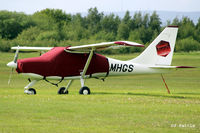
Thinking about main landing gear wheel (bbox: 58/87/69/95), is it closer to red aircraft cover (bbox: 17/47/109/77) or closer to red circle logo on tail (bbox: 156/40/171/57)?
red aircraft cover (bbox: 17/47/109/77)

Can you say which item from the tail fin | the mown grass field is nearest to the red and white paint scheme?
the tail fin

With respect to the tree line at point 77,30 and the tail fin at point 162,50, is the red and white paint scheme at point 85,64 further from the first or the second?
the tree line at point 77,30

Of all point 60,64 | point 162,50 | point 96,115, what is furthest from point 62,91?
point 96,115

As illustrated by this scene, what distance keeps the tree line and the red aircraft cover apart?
46.6 metres

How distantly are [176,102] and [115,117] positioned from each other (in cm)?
465

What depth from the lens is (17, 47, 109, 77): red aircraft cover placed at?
62.8 feet

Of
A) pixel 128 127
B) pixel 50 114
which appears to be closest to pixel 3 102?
pixel 50 114

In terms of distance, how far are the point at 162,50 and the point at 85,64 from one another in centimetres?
358

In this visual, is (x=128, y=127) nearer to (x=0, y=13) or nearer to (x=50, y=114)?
(x=50, y=114)

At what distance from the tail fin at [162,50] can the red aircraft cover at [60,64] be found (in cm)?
197

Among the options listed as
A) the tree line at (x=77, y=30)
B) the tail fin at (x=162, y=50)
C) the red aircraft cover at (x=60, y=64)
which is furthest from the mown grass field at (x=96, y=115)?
the tree line at (x=77, y=30)

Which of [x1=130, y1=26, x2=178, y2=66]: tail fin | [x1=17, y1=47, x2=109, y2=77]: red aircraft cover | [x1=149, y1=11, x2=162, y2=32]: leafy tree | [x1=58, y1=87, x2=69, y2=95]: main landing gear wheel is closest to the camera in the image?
[x1=17, y1=47, x2=109, y2=77]: red aircraft cover

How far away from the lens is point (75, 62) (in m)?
20.4

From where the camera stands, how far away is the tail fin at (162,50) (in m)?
21.1
